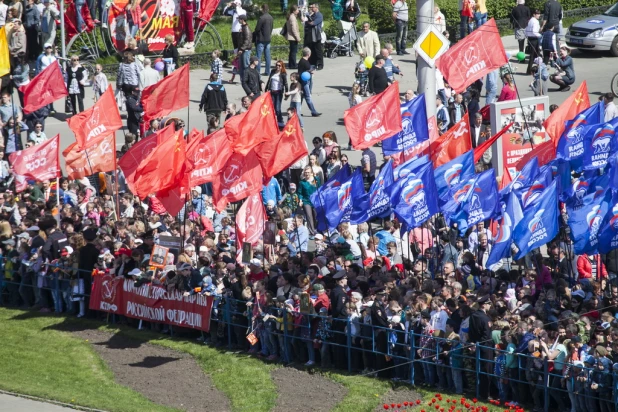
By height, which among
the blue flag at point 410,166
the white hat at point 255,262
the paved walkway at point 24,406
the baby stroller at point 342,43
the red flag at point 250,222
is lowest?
the paved walkway at point 24,406

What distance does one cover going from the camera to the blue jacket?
28.1 metres

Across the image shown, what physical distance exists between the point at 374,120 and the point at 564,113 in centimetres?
360

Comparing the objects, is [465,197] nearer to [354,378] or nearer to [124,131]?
[354,378]

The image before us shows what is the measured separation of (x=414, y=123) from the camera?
23875 millimetres

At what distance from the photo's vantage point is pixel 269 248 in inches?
1001

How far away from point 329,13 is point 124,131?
12990 mm

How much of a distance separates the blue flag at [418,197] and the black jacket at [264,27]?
1534 centimetres

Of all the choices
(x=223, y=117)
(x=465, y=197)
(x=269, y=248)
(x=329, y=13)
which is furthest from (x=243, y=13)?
(x=465, y=197)

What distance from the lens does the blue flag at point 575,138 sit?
22438 mm

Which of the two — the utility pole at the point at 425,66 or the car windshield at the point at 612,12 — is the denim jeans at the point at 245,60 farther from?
the car windshield at the point at 612,12

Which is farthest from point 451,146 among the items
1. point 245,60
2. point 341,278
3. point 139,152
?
point 245,60

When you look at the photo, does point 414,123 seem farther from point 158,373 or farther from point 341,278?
point 158,373

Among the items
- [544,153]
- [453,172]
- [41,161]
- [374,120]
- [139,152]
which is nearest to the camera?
[453,172]

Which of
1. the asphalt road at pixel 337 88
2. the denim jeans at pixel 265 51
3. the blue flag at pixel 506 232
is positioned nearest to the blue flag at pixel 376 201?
the blue flag at pixel 506 232
